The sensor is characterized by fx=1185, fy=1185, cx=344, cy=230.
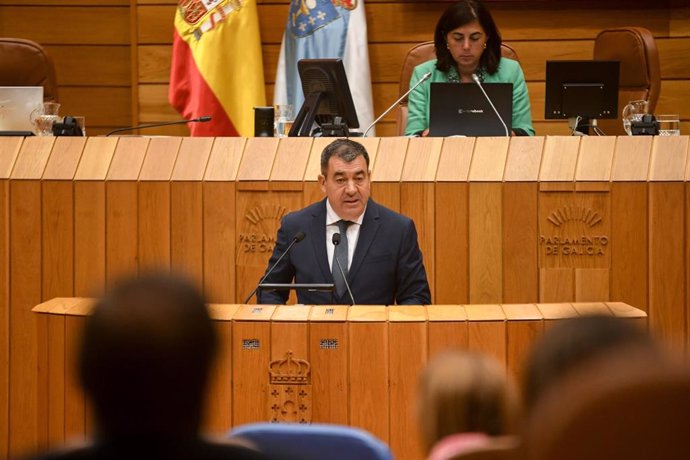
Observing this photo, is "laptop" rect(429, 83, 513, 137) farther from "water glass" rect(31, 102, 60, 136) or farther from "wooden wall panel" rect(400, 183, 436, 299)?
"water glass" rect(31, 102, 60, 136)

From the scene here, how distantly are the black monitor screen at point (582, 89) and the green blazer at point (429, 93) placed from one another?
210 mm

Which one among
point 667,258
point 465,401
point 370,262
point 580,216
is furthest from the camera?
point 580,216

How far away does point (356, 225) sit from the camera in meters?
5.04

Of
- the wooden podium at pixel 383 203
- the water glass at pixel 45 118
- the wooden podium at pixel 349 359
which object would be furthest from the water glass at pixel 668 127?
the water glass at pixel 45 118

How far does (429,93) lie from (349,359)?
95.7 inches

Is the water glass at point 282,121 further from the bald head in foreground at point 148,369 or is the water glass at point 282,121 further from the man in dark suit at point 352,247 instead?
the bald head in foreground at point 148,369

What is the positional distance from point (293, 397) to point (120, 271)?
Answer: 1901 mm

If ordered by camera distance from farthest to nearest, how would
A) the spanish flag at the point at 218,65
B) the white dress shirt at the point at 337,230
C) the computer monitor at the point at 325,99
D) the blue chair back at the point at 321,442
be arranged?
1. the spanish flag at the point at 218,65
2. the computer monitor at the point at 325,99
3. the white dress shirt at the point at 337,230
4. the blue chair back at the point at 321,442

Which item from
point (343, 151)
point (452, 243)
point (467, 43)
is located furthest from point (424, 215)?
point (467, 43)

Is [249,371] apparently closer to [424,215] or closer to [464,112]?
[424,215]

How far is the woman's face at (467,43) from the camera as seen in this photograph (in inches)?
241

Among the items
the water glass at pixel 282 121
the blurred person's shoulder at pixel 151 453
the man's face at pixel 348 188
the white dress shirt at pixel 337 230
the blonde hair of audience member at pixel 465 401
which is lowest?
the blurred person's shoulder at pixel 151 453

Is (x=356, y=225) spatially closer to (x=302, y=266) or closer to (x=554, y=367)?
(x=302, y=266)

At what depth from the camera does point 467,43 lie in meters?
6.12
